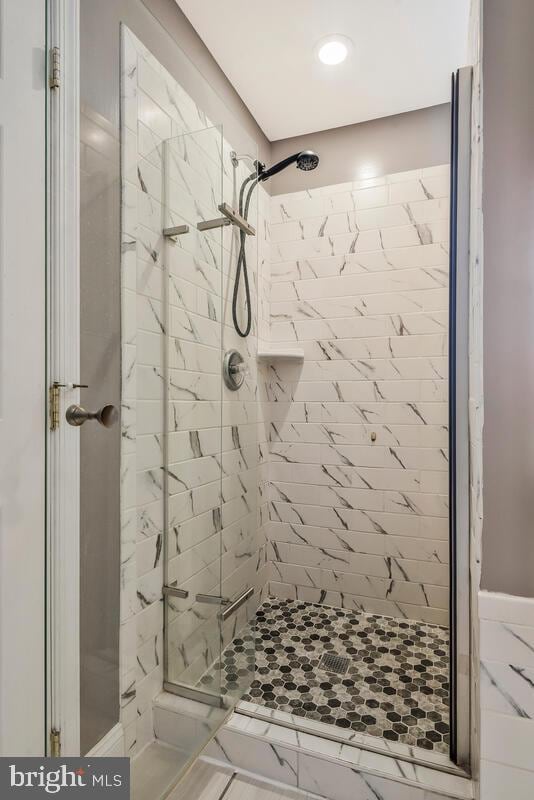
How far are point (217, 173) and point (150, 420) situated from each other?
2.85 feet

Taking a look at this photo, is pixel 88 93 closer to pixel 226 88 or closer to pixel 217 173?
pixel 217 173

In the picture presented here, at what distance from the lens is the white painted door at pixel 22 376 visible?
858 millimetres

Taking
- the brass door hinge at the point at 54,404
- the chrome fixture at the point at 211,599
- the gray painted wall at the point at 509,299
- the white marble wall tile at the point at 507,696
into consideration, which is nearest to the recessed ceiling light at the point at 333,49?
the gray painted wall at the point at 509,299

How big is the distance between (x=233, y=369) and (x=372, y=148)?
143cm

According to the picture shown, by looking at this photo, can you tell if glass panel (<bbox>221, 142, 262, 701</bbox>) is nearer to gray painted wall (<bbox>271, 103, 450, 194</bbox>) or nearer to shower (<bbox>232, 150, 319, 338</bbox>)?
shower (<bbox>232, 150, 319, 338</bbox>)

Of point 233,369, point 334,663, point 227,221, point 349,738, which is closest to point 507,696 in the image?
point 349,738

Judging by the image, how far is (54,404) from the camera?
0.96 m

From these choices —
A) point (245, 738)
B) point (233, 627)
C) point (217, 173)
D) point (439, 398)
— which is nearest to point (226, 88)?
point (217, 173)

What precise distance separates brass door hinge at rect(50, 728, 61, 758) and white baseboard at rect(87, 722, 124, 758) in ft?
0.46

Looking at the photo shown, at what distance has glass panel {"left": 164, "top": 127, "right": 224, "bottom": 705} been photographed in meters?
1.34

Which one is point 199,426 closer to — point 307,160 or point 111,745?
point 111,745

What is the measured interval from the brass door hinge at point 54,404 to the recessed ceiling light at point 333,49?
5.52 ft

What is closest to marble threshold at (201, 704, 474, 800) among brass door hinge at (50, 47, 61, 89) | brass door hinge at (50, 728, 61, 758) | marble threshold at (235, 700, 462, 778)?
marble threshold at (235, 700, 462, 778)

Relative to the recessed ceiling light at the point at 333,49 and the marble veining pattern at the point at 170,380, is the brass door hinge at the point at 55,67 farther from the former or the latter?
the recessed ceiling light at the point at 333,49
